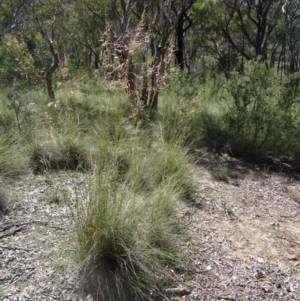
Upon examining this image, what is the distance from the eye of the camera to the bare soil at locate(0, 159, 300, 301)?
2.33 meters

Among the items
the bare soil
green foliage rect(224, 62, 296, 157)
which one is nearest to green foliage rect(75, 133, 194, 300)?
the bare soil

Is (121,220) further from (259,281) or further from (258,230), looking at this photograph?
(258,230)

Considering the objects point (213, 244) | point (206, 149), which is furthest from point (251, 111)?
point (213, 244)

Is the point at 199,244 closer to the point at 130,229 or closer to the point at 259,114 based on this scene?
the point at 130,229

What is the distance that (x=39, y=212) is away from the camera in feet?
9.85

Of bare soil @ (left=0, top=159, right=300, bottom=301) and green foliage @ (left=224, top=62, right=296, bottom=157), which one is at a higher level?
green foliage @ (left=224, top=62, right=296, bottom=157)

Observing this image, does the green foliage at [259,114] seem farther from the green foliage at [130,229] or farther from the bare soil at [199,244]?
the green foliage at [130,229]

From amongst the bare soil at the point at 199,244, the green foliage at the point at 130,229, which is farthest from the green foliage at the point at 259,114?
the green foliage at the point at 130,229

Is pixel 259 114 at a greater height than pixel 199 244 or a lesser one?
greater

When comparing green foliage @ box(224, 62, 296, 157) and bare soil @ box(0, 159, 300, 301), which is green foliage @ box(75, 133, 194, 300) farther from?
green foliage @ box(224, 62, 296, 157)

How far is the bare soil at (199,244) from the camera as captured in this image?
233 cm

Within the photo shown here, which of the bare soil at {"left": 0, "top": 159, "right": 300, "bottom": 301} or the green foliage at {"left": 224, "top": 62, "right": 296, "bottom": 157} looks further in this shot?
the green foliage at {"left": 224, "top": 62, "right": 296, "bottom": 157}

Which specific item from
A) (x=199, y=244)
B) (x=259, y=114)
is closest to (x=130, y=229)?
(x=199, y=244)

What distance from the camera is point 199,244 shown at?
2.83 m
